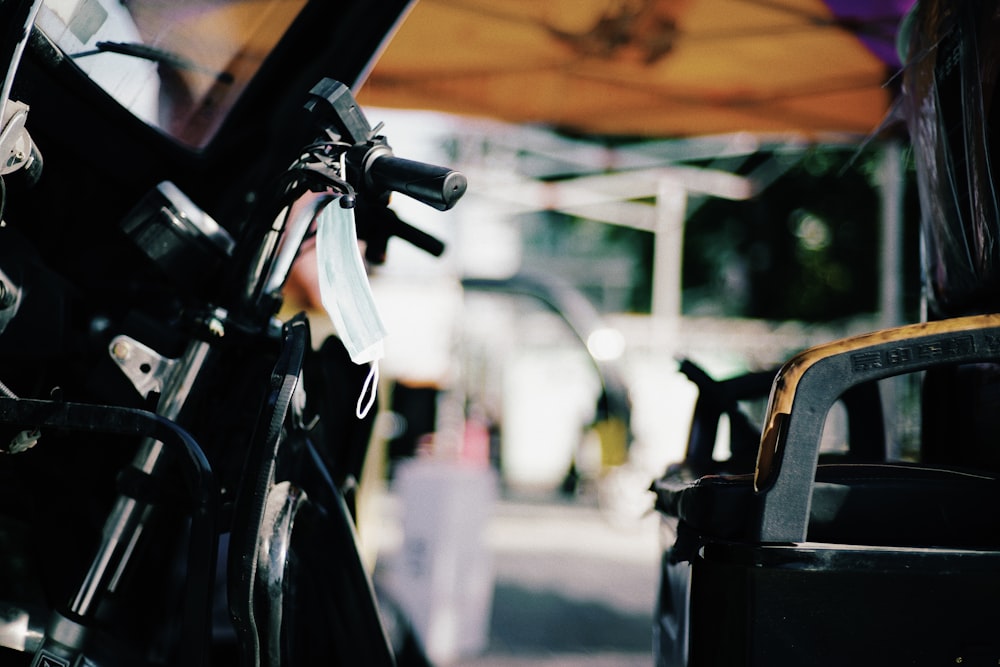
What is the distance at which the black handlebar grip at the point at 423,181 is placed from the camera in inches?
33.5

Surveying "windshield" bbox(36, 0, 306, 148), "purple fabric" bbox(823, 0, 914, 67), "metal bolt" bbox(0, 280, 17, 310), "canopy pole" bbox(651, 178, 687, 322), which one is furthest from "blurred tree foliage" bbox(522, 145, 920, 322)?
"metal bolt" bbox(0, 280, 17, 310)

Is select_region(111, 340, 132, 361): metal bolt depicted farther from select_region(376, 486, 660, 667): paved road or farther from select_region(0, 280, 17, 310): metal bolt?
select_region(376, 486, 660, 667): paved road

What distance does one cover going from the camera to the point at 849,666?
2.74ft

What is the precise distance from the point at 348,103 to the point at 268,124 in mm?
565

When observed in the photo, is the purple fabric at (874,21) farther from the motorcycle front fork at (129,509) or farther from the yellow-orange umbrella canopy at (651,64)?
the motorcycle front fork at (129,509)

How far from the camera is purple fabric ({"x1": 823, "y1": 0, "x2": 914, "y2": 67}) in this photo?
11.0 ft

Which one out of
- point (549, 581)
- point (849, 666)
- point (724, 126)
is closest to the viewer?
point (849, 666)

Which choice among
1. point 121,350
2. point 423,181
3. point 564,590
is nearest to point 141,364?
point 121,350

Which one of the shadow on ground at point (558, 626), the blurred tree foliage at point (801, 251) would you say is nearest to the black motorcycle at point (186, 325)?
the shadow on ground at point (558, 626)

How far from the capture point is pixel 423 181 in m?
0.86

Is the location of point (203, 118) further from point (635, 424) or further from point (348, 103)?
point (635, 424)

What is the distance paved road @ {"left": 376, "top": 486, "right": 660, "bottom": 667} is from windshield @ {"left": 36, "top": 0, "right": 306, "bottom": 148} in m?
2.46

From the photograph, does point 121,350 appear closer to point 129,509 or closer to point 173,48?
point 129,509

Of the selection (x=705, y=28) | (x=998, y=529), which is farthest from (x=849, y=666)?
(x=705, y=28)
